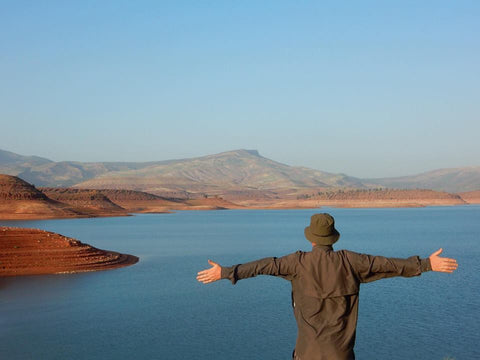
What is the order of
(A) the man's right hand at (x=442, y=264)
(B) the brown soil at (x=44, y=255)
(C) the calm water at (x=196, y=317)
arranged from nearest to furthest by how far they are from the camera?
(A) the man's right hand at (x=442, y=264) → (C) the calm water at (x=196, y=317) → (B) the brown soil at (x=44, y=255)

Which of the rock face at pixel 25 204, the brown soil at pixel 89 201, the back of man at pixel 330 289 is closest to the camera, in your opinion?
the back of man at pixel 330 289

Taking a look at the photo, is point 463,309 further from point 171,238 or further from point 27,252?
point 171,238

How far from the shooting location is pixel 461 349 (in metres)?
22.0

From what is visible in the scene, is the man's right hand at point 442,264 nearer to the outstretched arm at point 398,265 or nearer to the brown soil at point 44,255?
the outstretched arm at point 398,265

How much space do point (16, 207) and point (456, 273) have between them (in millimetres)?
99682

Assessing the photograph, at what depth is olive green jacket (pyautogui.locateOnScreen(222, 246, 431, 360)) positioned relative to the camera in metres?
5.46

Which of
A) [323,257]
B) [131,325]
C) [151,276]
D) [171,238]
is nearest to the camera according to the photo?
[323,257]

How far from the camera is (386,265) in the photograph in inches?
213

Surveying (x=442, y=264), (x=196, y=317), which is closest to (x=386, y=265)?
(x=442, y=264)

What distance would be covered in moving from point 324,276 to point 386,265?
590 millimetres

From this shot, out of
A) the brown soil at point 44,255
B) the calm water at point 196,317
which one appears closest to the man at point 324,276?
the calm water at point 196,317

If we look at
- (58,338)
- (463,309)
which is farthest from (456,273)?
(58,338)

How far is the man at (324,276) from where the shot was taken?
546cm

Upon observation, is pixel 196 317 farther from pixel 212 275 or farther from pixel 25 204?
pixel 25 204
